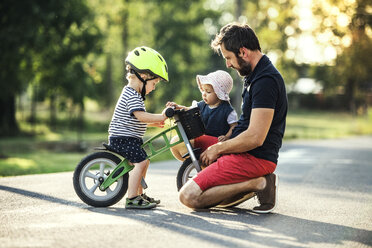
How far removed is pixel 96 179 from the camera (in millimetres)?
5586

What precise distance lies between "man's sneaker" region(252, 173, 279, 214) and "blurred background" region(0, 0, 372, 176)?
8.73ft

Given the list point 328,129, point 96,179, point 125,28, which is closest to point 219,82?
point 96,179

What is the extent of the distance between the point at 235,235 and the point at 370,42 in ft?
84.2

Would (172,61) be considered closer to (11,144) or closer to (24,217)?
(11,144)

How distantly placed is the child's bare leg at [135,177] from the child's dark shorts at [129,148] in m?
0.05

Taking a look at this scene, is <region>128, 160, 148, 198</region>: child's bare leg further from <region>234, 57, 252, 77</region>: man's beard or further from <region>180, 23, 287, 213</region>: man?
<region>234, 57, 252, 77</region>: man's beard

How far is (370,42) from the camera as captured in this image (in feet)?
91.8

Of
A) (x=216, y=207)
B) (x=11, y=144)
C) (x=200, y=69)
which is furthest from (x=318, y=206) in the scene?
(x=200, y=69)

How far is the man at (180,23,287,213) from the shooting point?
5262mm

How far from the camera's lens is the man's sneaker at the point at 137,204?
Result: 5.54 metres

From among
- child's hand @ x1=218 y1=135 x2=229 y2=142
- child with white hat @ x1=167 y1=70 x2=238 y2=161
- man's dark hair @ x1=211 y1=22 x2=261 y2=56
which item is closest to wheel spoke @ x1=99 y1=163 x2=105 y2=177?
child with white hat @ x1=167 y1=70 x2=238 y2=161

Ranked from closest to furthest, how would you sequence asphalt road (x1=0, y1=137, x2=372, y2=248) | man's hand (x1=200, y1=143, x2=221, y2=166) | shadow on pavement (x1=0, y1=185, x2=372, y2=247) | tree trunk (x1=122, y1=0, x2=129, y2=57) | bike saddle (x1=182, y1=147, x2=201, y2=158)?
asphalt road (x1=0, y1=137, x2=372, y2=248) → shadow on pavement (x1=0, y1=185, x2=372, y2=247) → man's hand (x1=200, y1=143, x2=221, y2=166) → bike saddle (x1=182, y1=147, x2=201, y2=158) → tree trunk (x1=122, y1=0, x2=129, y2=57)

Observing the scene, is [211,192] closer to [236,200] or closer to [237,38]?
[236,200]

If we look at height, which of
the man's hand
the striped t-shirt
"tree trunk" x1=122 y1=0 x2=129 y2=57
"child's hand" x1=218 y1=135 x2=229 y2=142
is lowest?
the man's hand
